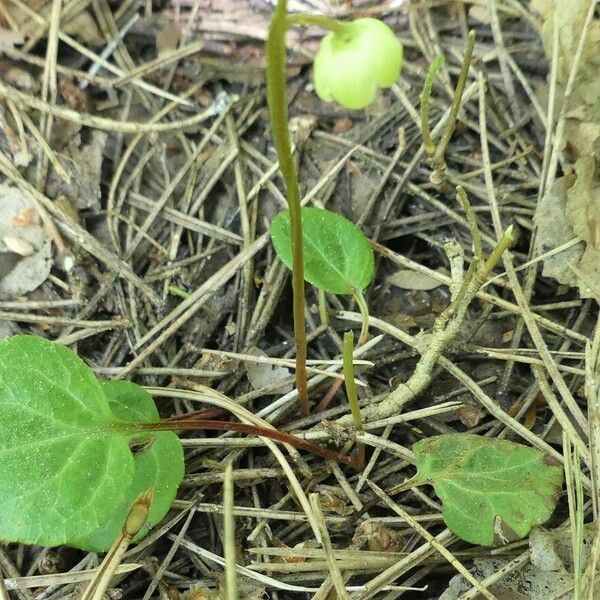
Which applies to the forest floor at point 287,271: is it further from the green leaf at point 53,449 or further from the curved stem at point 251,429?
the green leaf at point 53,449

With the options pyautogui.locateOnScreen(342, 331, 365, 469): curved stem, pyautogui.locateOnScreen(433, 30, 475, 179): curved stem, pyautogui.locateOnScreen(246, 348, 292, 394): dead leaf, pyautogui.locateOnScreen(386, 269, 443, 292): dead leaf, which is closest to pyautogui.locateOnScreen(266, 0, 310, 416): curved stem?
pyautogui.locateOnScreen(342, 331, 365, 469): curved stem

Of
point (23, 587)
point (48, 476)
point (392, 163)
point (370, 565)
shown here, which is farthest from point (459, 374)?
point (23, 587)

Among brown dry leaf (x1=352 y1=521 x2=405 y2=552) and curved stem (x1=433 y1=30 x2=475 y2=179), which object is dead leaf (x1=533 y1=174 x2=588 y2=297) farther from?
brown dry leaf (x1=352 y1=521 x2=405 y2=552)

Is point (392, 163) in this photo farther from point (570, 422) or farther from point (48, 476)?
point (48, 476)

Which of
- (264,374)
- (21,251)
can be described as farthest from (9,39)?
(264,374)

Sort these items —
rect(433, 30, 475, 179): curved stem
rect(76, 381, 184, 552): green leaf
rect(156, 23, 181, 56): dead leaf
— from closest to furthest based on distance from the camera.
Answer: rect(76, 381, 184, 552): green leaf, rect(433, 30, 475, 179): curved stem, rect(156, 23, 181, 56): dead leaf

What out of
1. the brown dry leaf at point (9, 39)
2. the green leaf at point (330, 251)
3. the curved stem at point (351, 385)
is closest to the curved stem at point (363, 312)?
the green leaf at point (330, 251)
